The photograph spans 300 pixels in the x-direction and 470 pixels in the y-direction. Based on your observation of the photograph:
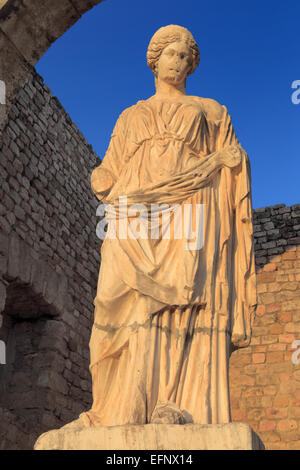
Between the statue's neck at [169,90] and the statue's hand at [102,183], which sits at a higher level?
the statue's neck at [169,90]

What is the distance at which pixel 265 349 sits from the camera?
9883mm

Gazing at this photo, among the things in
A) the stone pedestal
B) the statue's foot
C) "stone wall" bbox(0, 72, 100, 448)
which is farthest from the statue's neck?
"stone wall" bbox(0, 72, 100, 448)

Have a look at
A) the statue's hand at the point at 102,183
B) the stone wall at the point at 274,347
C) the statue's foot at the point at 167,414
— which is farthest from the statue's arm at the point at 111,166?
the stone wall at the point at 274,347

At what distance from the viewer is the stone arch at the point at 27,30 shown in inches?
158

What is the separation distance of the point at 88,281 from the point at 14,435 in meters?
3.22

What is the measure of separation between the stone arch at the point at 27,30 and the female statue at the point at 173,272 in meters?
1.27

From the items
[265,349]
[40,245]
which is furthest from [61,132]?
[265,349]

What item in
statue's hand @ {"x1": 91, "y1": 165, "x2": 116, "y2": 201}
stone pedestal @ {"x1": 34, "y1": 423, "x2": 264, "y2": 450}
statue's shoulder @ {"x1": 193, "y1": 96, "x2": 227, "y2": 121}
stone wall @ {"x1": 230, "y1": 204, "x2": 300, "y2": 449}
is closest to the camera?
stone pedestal @ {"x1": 34, "y1": 423, "x2": 264, "y2": 450}

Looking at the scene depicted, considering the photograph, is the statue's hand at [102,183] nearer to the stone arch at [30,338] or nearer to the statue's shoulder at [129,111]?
the statue's shoulder at [129,111]

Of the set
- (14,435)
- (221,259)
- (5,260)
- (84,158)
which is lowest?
(14,435)

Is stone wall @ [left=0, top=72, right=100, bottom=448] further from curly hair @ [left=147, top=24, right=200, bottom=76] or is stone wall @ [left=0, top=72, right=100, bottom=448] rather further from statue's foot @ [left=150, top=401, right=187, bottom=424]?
statue's foot @ [left=150, top=401, right=187, bottom=424]

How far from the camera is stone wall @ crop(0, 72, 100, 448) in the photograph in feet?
23.9
